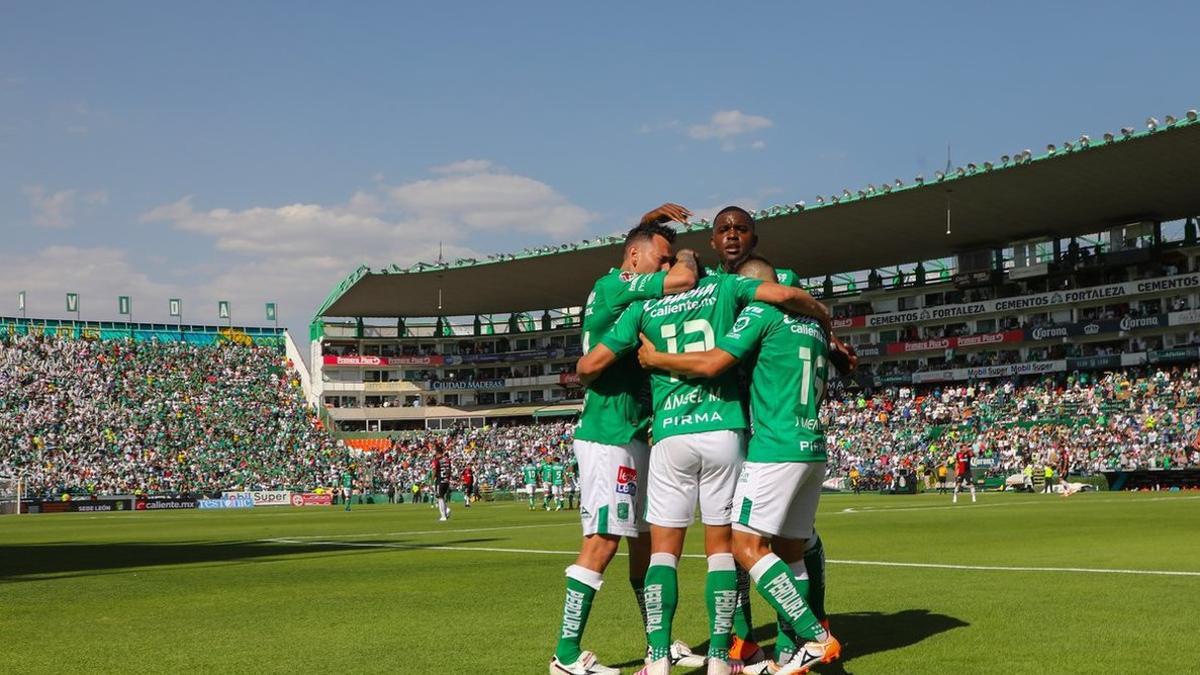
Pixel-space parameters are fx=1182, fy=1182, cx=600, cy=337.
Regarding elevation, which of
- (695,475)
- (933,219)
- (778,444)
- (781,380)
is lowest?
(695,475)

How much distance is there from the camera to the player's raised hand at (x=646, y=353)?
6898mm

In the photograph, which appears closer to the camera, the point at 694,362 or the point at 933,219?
the point at 694,362

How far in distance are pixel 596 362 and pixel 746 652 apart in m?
2.09

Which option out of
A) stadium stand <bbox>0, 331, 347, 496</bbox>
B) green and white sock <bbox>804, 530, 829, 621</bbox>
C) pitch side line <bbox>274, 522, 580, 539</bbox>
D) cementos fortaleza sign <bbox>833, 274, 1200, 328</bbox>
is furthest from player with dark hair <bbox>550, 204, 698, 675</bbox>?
stadium stand <bbox>0, 331, 347, 496</bbox>

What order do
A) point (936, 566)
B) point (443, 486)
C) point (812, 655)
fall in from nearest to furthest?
point (812, 655) < point (936, 566) < point (443, 486)

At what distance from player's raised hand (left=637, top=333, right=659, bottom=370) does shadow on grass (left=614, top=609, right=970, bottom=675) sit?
1.90 metres

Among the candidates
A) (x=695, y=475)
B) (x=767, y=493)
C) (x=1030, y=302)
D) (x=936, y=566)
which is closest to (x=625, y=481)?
(x=695, y=475)

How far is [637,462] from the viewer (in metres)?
7.25

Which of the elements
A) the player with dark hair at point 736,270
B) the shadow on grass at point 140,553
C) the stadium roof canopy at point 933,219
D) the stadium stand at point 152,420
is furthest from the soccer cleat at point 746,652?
the stadium stand at point 152,420

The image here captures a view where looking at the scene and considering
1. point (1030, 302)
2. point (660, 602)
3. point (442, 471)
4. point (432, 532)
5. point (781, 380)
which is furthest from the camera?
point (1030, 302)

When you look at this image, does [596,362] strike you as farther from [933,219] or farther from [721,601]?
[933,219]

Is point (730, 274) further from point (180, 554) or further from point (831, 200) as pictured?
point (831, 200)

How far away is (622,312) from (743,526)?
1.46 metres

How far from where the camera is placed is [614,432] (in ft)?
23.5
